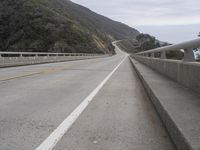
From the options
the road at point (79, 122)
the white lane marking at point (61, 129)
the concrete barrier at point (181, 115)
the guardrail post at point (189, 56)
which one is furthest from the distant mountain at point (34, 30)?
the concrete barrier at point (181, 115)

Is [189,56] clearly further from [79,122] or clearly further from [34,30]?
[34,30]

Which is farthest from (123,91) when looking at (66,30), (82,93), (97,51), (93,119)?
(97,51)

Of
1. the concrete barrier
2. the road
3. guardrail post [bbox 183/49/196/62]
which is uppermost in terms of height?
guardrail post [bbox 183/49/196/62]

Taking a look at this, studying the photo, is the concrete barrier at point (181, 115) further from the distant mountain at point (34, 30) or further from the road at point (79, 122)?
the distant mountain at point (34, 30)

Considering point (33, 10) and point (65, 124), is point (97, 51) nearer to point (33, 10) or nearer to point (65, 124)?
point (33, 10)

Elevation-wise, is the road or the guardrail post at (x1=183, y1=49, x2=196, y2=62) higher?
the guardrail post at (x1=183, y1=49, x2=196, y2=62)

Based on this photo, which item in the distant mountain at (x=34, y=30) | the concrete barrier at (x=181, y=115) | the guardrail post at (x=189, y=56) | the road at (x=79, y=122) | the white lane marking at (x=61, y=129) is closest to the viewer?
the concrete barrier at (x=181, y=115)

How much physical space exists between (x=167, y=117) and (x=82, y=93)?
4.66m

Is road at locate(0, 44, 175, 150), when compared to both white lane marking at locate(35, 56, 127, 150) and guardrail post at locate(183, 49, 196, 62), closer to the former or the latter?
white lane marking at locate(35, 56, 127, 150)

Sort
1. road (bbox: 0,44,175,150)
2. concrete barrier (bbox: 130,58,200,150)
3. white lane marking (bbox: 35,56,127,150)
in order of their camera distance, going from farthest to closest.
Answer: road (bbox: 0,44,175,150) → white lane marking (bbox: 35,56,127,150) → concrete barrier (bbox: 130,58,200,150)

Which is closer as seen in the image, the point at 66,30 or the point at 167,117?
the point at 167,117

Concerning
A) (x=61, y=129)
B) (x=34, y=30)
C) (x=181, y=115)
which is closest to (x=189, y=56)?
(x=181, y=115)

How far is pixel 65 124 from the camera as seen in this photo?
6184 mm

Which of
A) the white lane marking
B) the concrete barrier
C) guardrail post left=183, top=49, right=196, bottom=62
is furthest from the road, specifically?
guardrail post left=183, top=49, right=196, bottom=62
